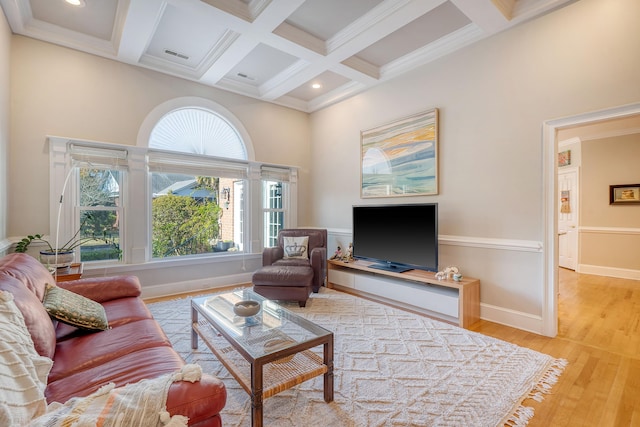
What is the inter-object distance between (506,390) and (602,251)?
204 inches

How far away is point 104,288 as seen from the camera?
2.41 meters

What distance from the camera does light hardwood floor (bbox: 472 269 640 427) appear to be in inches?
66.9

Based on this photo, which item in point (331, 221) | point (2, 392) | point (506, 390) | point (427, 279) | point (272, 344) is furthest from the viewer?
point (331, 221)

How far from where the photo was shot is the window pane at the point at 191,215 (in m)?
4.10

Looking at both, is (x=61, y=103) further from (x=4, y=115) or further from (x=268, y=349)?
(x=268, y=349)

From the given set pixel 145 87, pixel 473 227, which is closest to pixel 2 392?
pixel 473 227

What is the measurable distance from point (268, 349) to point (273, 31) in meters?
2.96

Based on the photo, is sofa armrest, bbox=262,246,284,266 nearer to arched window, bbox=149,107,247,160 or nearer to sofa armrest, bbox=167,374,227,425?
arched window, bbox=149,107,247,160

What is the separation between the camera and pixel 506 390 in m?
1.89

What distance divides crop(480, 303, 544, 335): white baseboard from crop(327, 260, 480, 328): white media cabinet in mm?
90

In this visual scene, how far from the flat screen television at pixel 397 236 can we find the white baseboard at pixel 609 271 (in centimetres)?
432

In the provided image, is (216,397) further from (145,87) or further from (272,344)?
(145,87)

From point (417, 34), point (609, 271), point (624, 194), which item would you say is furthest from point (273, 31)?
point (609, 271)

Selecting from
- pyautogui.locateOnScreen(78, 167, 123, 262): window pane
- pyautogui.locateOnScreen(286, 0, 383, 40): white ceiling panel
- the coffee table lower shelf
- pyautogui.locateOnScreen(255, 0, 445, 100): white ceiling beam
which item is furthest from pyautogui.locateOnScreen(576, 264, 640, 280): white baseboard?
pyautogui.locateOnScreen(78, 167, 123, 262): window pane
